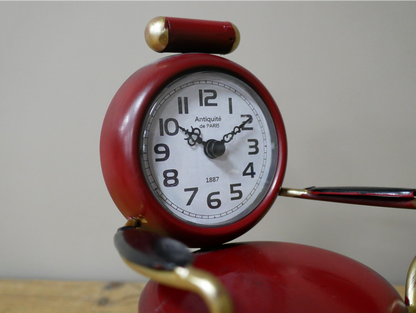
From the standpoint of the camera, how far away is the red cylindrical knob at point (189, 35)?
703 mm

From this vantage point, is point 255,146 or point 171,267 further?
point 255,146

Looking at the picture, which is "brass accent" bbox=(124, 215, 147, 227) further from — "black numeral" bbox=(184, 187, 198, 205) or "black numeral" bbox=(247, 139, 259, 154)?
"black numeral" bbox=(247, 139, 259, 154)

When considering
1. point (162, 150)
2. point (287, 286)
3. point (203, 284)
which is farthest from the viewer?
point (162, 150)

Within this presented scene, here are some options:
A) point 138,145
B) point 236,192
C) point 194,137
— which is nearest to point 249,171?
point 236,192

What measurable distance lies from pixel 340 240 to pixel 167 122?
0.96 m

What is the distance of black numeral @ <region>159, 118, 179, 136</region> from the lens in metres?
0.70

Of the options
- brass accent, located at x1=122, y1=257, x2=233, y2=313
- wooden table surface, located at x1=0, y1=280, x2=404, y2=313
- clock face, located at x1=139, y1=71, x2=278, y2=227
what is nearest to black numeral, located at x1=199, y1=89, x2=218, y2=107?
clock face, located at x1=139, y1=71, x2=278, y2=227

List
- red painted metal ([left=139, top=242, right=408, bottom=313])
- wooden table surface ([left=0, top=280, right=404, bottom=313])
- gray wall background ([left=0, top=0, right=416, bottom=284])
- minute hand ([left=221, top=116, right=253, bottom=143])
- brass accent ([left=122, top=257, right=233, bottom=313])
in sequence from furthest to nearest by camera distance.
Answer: gray wall background ([left=0, top=0, right=416, bottom=284]) → wooden table surface ([left=0, top=280, right=404, bottom=313]) → minute hand ([left=221, top=116, right=253, bottom=143]) → red painted metal ([left=139, top=242, right=408, bottom=313]) → brass accent ([left=122, top=257, right=233, bottom=313])

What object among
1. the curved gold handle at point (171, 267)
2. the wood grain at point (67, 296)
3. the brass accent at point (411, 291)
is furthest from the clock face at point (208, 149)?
the wood grain at point (67, 296)

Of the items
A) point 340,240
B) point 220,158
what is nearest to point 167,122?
point 220,158

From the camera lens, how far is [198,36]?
2.41 feet

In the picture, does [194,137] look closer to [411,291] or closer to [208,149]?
[208,149]

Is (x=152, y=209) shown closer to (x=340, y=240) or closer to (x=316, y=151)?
(x=316, y=151)

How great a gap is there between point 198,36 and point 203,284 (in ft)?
1.82
